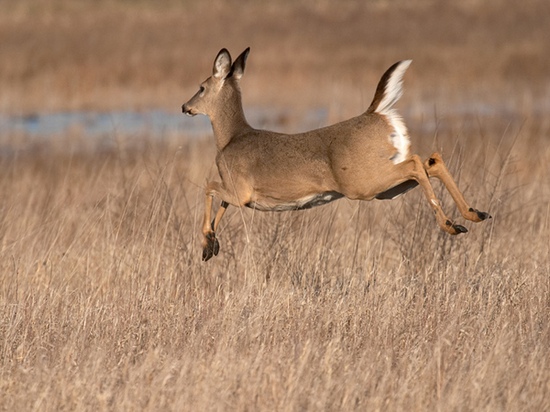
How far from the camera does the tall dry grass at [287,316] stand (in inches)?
199

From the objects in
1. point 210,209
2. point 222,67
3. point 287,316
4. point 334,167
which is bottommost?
point 287,316

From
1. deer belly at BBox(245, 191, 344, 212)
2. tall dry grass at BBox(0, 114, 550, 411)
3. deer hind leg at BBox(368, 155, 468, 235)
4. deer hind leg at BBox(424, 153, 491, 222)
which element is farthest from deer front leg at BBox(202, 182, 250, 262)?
deer hind leg at BBox(424, 153, 491, 222)

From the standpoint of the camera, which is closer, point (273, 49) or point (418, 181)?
point (418, 181)

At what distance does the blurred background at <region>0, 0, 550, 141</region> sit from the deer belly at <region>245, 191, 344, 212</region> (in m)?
→ 11.7

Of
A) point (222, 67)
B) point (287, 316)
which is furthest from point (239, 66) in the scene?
point (287, 316)

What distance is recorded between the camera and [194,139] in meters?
18.1

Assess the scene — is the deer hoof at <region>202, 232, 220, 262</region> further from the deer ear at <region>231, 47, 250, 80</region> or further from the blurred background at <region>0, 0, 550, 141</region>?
the blurred background at <region>0, 0, 550, 141</region>

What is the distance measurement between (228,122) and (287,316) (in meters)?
1.60

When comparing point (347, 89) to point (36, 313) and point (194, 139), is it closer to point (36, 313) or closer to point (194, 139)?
point (194, 139)

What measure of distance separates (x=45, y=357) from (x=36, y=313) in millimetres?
685

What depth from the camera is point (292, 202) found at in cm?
661

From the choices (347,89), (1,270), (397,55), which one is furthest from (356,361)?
(397,55)

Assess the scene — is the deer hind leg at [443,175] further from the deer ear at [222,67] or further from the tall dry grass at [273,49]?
the tall dry grass at [273,49]

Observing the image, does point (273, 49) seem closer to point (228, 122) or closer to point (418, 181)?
point (228, 122)
